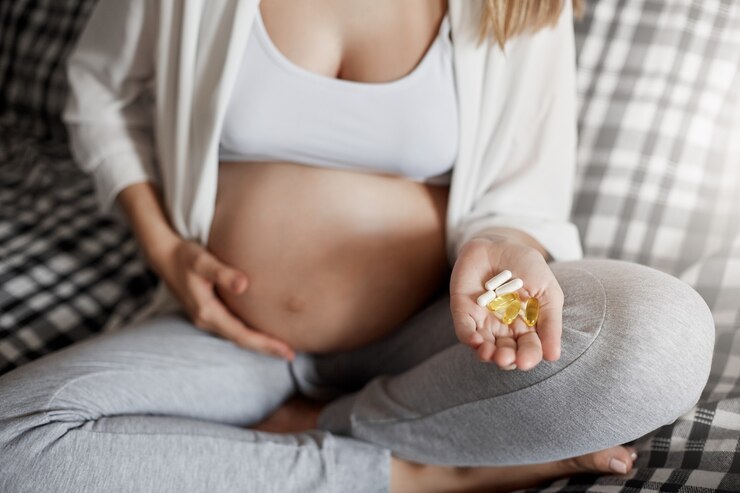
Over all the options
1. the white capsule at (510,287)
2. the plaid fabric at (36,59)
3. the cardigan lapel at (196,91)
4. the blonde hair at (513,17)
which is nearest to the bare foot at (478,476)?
the white capsule at (510,287)

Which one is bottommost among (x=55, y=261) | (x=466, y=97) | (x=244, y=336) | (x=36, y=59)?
(x=55, y=261)

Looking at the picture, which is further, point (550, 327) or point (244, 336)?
point (244, 336)

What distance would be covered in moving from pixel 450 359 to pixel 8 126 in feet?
4.05

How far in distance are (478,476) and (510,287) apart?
33cm

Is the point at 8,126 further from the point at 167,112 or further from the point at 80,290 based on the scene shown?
the point at 167,112

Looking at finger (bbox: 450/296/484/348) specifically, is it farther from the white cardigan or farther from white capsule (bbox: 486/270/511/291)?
the white cardigan

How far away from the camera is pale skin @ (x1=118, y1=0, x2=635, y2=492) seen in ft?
2.89

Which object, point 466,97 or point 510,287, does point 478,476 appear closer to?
point 510,287

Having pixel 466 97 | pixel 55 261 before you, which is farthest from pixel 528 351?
pixel 55 261

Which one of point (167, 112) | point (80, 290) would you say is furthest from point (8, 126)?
point (167, 112)

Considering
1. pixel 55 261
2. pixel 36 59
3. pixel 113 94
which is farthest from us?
pixel 36 59

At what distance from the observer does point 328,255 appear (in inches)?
35.4

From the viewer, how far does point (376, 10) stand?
884 mm

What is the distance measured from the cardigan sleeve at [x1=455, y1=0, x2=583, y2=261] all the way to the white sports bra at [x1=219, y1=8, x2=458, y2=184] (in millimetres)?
97
